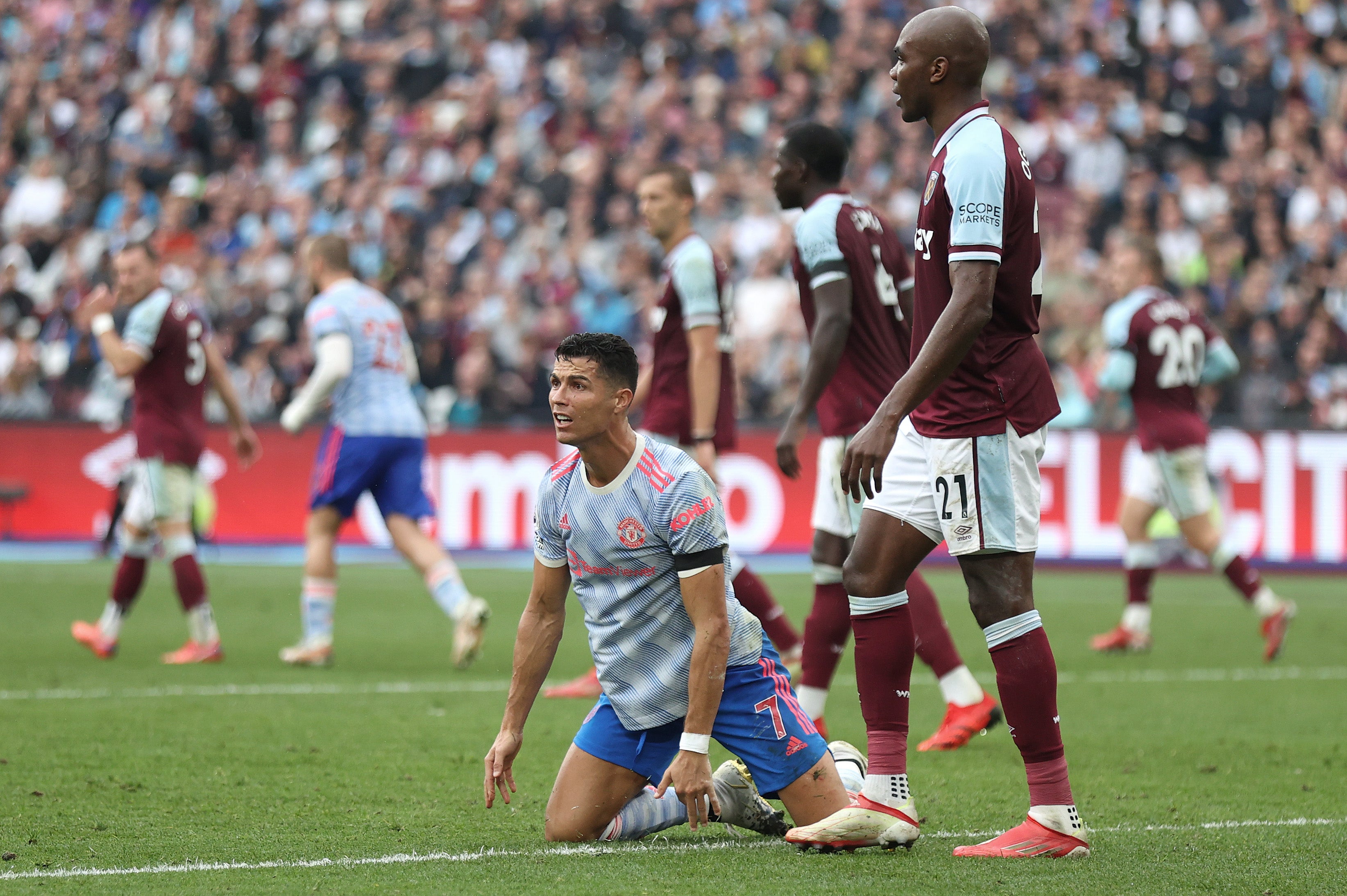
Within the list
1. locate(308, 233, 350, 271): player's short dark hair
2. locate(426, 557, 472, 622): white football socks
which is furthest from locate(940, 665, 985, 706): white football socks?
locate(308, 233, 350, 271): player's short dark hair

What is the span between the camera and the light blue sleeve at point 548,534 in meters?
4.81

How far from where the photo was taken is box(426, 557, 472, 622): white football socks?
29.6ft

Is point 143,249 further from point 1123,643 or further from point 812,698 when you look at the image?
point 1123,643

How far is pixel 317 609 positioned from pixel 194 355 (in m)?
1.75

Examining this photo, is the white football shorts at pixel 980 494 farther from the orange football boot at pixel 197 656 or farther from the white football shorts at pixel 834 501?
the orange football boot at pixel 197 656

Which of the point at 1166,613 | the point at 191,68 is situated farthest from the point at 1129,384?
the point at 191,68

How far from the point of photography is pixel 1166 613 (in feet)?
42.4

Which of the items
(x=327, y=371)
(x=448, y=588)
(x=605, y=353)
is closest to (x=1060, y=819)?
(x=605, y=353)

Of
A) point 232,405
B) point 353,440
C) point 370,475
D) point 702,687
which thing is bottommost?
point 702,687

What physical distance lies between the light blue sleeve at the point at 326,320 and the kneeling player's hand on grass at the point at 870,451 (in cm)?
557

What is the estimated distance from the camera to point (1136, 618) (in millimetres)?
10398

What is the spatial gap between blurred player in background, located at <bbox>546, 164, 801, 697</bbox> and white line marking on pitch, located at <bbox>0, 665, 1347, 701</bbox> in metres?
0.71

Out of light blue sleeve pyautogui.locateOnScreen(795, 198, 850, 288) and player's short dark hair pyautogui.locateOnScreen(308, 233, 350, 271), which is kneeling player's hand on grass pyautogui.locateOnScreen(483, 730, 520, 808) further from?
player's short dark hair pyautogui.locateOnScreen(308, 233, 350, 271)

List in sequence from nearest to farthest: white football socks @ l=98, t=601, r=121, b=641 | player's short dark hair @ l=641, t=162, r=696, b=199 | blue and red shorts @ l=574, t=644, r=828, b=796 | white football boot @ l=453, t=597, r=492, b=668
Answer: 1. blue and red shorts @ l=574, t=644, r=828, b=796
2. player's short dark hair @ l=641, t=162, r=696, b=199
3. white football boot @ l=453, t=597, r=492, b=668
4. white football socks @ l=98, t=601, r=121, b=641
